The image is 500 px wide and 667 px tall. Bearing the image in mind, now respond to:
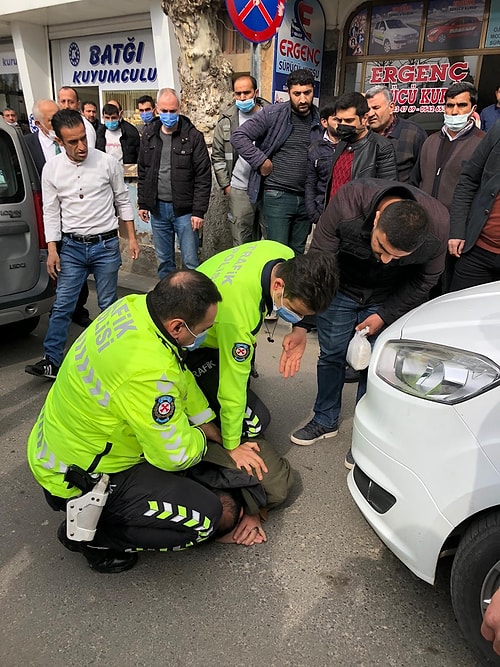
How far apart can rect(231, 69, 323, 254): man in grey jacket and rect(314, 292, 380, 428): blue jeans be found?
6.08 ft

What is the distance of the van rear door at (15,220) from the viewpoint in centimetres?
390

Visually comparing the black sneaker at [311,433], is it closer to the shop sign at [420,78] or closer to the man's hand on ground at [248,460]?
the man's hand on ground at [248,460]

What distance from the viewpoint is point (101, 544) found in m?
2.17

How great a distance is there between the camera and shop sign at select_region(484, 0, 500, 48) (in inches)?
217

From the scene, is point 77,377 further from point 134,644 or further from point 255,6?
point 255,6

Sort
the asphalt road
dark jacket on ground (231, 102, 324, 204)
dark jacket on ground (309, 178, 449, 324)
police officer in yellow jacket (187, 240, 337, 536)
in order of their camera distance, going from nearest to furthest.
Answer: the asphalt road
police officer in yellow jacket (187, 240, 337, 536)
dark jacket on ground (309, 178, 449, 324)
dark jacket on ground (231, 102, 324, 204)

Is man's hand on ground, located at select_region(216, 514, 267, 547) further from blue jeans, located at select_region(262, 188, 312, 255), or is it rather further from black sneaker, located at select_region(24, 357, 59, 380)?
blue jeans, located at select_region(262, 188, 312, 255)

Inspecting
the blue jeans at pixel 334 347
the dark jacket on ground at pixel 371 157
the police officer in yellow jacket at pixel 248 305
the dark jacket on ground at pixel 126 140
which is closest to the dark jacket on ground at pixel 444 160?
the dark jacket on ground at pixel 371 157

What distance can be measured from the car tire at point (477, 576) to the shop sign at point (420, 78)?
5.39m

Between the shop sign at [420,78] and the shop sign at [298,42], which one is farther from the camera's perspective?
the shop sign at [420,78]

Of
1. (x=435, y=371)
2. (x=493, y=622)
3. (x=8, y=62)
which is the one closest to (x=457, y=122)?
(x=435, y=371)

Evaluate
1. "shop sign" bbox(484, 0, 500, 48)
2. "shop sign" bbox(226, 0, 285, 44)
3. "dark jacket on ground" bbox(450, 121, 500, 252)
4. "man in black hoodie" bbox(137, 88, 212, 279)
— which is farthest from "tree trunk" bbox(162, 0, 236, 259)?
"dark jacket on ground" bbox(450, 121, 500, 252)

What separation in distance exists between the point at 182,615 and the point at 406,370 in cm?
121

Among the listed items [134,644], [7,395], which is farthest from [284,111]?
[134,644]
